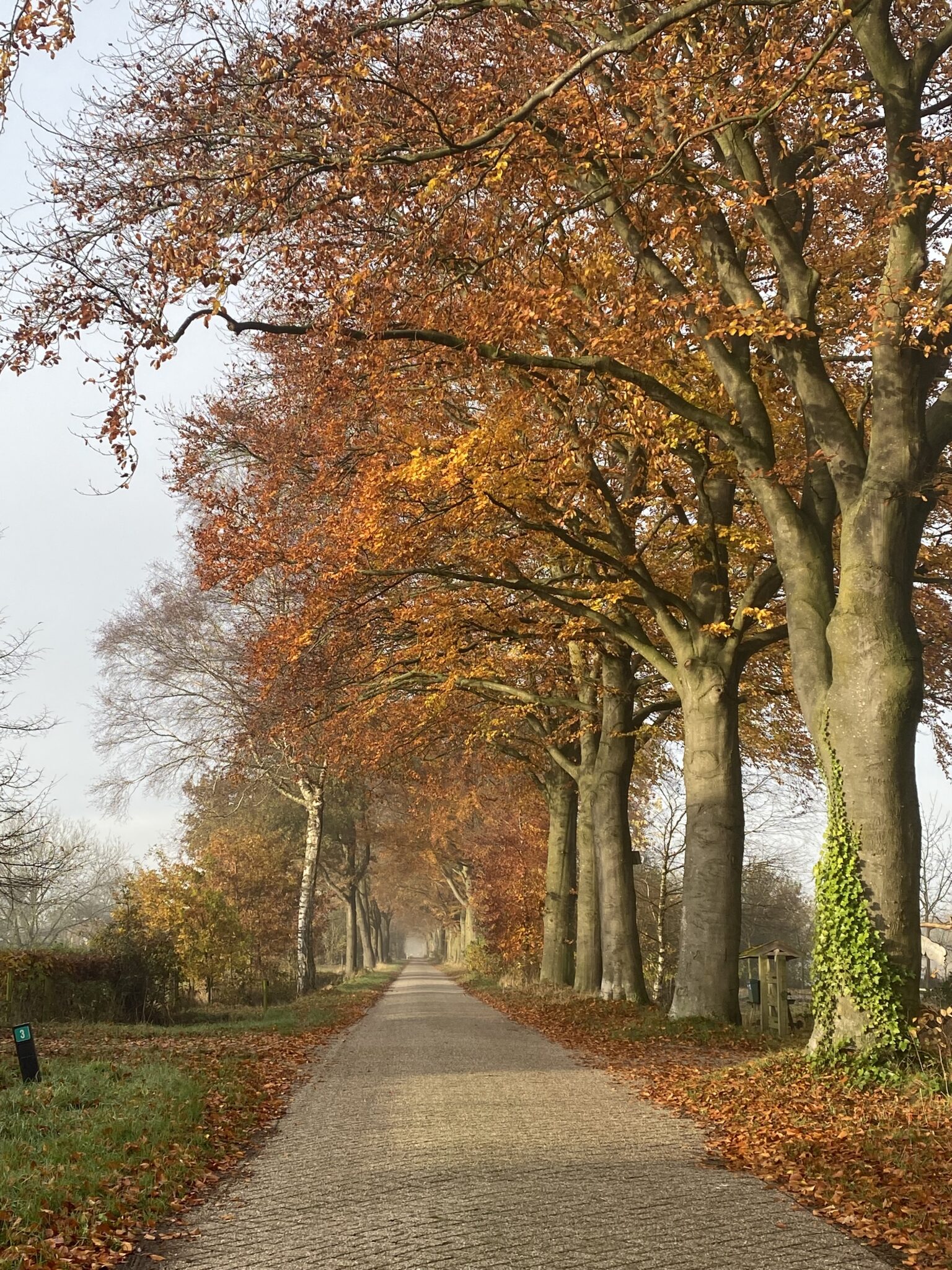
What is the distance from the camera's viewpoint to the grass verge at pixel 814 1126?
17.9 feet

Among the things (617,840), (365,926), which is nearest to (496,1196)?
(617,840)

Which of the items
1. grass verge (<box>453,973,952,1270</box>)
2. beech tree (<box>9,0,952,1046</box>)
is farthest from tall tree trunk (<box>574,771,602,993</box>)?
beech tree (<box>9,0,952,1046</box>)

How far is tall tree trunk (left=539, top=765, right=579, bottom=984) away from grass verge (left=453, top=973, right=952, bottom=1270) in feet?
40.5

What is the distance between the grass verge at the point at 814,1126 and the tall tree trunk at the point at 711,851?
60cm

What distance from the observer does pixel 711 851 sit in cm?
1441

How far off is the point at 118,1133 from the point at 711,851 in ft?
29.7

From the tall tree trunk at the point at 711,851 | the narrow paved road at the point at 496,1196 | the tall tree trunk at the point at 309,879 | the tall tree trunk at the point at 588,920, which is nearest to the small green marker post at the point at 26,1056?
the narrow paved road at the point at 496,1196

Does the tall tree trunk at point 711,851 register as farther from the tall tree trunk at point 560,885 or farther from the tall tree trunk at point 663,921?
the tall tree trunk at point 663,921

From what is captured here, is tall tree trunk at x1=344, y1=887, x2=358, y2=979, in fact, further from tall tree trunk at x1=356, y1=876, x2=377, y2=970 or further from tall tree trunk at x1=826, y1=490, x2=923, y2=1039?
tall tree trunk at x1=826, y1=490, x2=923, y2=1039

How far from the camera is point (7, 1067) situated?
11.0 metres

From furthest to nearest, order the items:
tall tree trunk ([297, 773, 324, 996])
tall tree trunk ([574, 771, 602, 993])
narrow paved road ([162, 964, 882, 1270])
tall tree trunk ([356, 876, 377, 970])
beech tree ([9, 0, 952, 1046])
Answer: tall tree trunk ([356, 876, 377, 970])
tall tree trunk ([297, 773, 324, 996])
tall tree trunk ([574, 771, 602, 993])
beech tree ([9, 0, 952, 1046])
narrow paved road ([162, 964, 882, 1270])

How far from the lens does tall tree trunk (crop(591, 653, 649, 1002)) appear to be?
62.5 ft

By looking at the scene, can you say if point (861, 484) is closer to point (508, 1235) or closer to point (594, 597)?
point (594, 597)

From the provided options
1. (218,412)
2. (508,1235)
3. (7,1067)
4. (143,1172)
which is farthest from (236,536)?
(508,1235)
